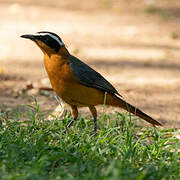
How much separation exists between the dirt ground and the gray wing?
1.01 meters

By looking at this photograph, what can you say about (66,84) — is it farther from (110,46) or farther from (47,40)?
(110,46)

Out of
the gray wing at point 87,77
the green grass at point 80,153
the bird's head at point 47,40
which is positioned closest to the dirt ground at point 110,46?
the gray wing at point 87,77

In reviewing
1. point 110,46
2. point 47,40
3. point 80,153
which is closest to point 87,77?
point 47,40

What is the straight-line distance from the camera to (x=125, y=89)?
26.8 feet

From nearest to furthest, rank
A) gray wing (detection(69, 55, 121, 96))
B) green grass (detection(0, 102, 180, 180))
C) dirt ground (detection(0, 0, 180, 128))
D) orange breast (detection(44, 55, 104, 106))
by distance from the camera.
Result: 1. green grass (detection(0, 102, 180, 180))
2. orange breast (detection(44, 55, 104, 106))
3. gray wing (detection(69, 55, 121, 96))
4. dirt ground (detection(0, 0, 180, 128))

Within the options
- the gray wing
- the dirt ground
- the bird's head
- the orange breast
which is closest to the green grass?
the orange breast

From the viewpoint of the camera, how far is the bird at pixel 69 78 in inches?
228

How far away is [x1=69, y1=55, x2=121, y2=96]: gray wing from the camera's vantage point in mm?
5938

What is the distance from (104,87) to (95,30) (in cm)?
640

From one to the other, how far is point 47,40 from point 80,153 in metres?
1.64

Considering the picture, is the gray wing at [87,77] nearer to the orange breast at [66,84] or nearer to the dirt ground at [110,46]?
the orange breast at [66,84]

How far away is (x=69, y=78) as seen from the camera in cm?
584

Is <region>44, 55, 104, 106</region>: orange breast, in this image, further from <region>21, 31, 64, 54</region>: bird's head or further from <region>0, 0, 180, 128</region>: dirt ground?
<region>0, 0, 180, 128</region>: dirt ground

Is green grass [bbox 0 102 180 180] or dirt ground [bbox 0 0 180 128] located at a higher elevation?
dirt ground [bbox 0 0 180 128]
